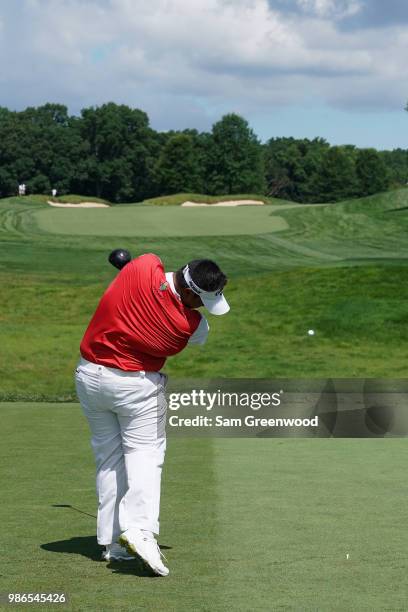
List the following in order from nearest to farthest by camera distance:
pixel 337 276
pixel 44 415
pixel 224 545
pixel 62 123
A: 1. pixel 224 545
2. pixel 44 415
3. pixel 337 276
4. pixel 62 123

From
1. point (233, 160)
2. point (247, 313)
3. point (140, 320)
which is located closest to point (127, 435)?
point (140, 320)

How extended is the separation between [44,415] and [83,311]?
11156 mm

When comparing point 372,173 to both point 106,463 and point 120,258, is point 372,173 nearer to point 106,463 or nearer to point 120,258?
point 120,258

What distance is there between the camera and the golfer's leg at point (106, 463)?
6633mm

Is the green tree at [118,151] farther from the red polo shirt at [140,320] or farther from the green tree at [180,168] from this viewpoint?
the red polo shirt at [140,320]

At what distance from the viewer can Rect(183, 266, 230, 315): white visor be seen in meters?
6.26

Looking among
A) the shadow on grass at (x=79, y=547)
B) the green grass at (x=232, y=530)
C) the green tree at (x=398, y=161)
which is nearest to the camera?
Answer: the green grass at (x=232, y=530)

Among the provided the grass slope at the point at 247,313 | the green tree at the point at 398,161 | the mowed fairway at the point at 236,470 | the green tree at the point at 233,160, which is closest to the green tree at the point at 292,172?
the green tree at the point at 233,160

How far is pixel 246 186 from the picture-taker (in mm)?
124688

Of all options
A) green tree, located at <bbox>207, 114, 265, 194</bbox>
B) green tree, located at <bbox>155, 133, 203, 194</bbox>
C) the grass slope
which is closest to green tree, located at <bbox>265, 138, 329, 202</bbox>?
green tree, located at <bbox>207, 114, 265, 194</bbox>

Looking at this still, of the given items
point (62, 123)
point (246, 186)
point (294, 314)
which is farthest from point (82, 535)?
point (62, 123)

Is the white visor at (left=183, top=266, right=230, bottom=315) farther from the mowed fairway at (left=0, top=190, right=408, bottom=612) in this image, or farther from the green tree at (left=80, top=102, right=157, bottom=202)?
the green tree at (left=80, top=102, right=157, bottom=202)

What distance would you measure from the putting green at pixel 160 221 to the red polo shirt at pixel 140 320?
3701cm

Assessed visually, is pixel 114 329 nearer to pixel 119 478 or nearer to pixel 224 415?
pixel 119 478
